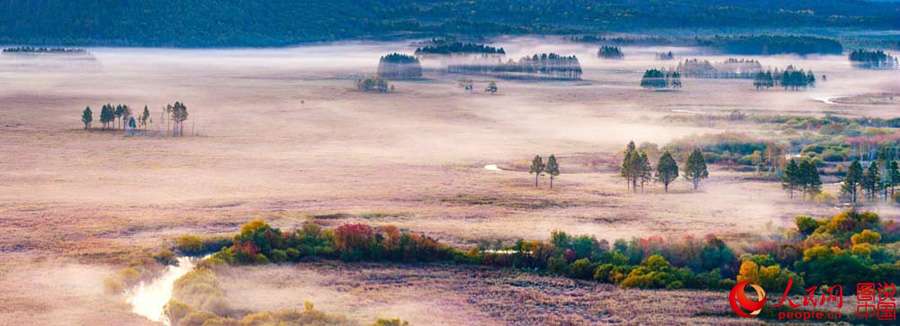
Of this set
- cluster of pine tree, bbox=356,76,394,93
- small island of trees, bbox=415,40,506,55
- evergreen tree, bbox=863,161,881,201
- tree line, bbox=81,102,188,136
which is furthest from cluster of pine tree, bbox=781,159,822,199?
small island of trees, bbox=415,40,506,55

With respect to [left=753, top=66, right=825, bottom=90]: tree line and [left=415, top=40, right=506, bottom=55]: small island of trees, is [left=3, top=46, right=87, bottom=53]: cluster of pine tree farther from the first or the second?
[left=753, top=66, right=825, bottom=90]: tree line

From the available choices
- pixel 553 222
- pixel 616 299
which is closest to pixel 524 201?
pixel 553 222

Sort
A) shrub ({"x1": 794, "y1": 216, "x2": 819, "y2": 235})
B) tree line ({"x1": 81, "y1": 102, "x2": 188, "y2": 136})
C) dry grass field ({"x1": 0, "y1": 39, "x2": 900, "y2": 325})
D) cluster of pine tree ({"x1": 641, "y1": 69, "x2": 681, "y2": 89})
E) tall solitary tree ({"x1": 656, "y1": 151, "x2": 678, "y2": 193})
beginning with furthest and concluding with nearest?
cluster of pine tree ({"x1": 641, "y1": 69, "x2": 681, "y2": 89}) < tree line ({"x1": 81, "y1": 102, "x2": 188, "y2": 136}) < tall solitary tree ({"x1": 656, "y1": 151, "x2": 678, "y2": 193}) < shrub ({"x1": 794, "y1": 216, "x2": 819, "y2": 235}) < dry grass field ({"x1": 0, "y1": 39, "x2": 900, "y2": 325})

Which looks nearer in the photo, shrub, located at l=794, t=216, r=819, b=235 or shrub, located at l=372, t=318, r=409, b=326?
shrub, located at l=372, t=318, r=409, b=326

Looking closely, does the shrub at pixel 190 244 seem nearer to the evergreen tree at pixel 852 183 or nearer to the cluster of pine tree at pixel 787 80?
the evergreen tree at pixel 852 183

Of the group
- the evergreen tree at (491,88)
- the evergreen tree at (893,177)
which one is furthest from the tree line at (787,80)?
the evergreen tree at (893,177)

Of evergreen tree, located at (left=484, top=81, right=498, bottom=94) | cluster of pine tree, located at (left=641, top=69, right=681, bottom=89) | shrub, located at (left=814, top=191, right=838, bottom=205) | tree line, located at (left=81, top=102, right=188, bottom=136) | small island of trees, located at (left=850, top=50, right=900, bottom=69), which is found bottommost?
shrub, located at (left=814, top=191, right=838, bottom=205)
